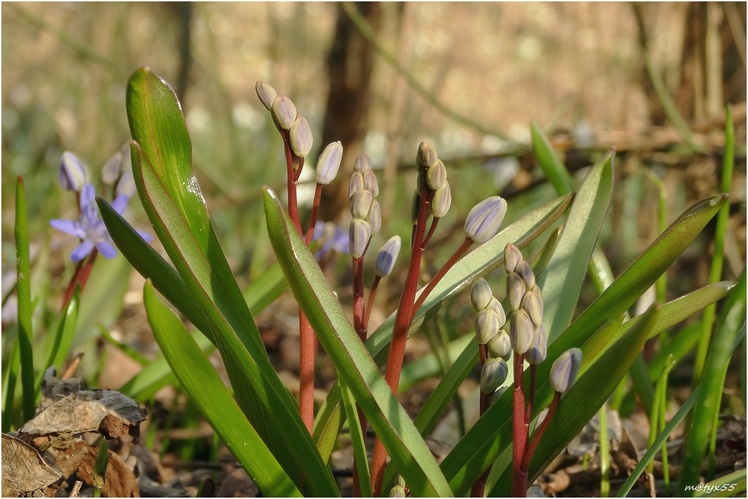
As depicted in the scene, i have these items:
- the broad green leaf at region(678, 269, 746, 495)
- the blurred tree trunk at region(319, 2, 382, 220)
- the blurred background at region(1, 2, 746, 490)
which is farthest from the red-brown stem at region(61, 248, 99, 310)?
the blurred tree trunk at region(319, 2, 382, 220)

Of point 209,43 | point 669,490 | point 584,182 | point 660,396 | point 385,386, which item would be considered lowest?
point 669,490

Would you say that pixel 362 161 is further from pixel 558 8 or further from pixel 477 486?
pixel 558 8

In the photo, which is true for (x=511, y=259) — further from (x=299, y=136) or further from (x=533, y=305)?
(x=299, y=136)

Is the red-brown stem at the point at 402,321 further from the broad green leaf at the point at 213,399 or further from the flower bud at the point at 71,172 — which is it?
the flower bud at the point at 71,172

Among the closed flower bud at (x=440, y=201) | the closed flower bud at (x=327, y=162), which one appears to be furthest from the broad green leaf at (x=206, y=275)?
the closed flower bud at (x=440, y=201)

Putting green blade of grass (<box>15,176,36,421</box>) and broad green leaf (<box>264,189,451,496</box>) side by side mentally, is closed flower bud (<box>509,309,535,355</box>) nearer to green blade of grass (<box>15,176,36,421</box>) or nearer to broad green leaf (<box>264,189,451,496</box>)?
broad green leaf (<box>264,189,451,496</box>)

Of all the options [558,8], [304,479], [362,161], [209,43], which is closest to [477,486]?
[304,479]
